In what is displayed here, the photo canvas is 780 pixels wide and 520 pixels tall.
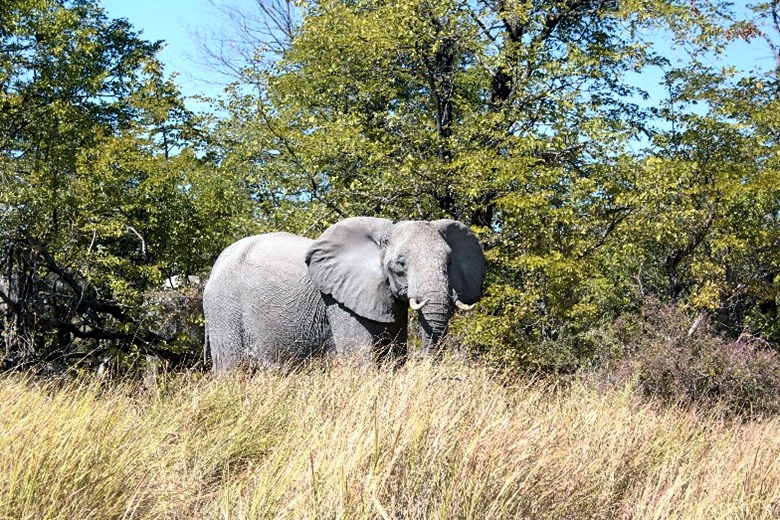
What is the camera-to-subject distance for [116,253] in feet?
52.3

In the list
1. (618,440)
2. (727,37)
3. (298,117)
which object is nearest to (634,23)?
(727,37)

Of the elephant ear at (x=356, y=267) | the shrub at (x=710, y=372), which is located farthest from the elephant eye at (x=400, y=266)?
the shrub at (x=710, y=372)

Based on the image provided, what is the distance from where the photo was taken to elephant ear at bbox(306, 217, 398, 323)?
8914mm

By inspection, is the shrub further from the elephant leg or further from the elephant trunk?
the elephant trunk

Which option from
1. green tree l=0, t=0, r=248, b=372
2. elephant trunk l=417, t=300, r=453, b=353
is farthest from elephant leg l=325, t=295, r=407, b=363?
green tree l=0, t=0, r=248, b=372

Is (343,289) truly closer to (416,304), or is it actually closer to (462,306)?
(416,304)

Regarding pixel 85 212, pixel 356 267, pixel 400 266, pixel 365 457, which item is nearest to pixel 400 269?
pixel 400 266

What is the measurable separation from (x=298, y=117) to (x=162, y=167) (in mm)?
2553

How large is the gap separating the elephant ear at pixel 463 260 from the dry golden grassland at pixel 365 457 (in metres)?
1.63

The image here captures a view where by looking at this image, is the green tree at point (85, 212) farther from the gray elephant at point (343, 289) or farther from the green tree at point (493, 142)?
the gray elephant at point (343, 289)

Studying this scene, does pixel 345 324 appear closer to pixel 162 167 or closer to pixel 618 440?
pixel 618 440

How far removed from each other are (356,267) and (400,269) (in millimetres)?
429

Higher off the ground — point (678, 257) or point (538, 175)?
point (538, 175)

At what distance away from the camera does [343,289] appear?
8.98 metres
